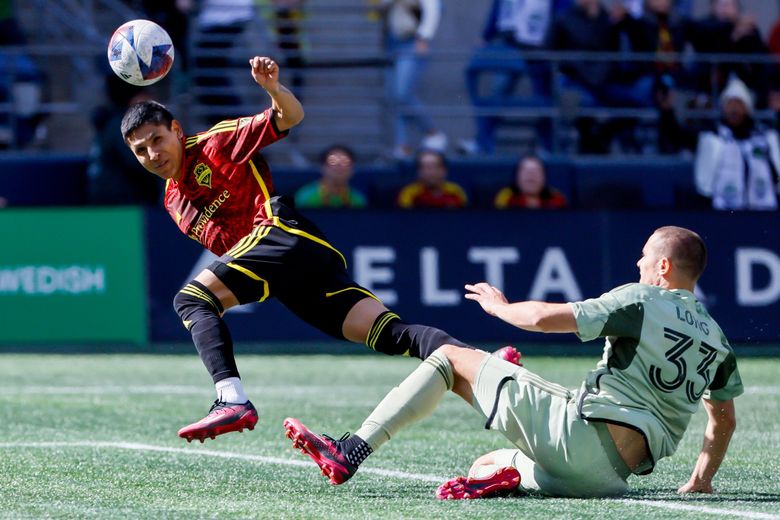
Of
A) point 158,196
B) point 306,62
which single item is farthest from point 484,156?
point 158,196

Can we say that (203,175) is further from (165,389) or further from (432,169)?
(432,169)

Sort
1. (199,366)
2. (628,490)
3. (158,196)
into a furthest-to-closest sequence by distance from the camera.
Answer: (158,196)
(199,366)
(628,490)

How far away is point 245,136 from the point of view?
22.3 feet

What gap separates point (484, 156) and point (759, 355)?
14.0ft

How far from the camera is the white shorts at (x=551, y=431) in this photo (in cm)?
528

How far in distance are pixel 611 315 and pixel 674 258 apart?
365 mm

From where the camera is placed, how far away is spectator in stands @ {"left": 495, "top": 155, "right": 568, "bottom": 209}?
13.9 metres

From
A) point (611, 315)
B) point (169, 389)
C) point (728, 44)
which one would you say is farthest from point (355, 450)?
point (728, 44)

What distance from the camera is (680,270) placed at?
5258 mm

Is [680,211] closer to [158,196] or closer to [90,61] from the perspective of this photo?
[158,196]

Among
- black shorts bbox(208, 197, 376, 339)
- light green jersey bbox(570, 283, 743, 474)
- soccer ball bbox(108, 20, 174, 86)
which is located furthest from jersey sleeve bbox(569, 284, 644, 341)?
soccer ball bbox(108, 20, 174, 86)

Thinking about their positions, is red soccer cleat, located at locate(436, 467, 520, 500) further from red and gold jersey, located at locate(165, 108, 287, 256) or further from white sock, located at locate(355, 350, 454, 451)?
red and gold jersey, located at locate(165, 108, 287, 256)

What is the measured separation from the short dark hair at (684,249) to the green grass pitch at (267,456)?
930 mm

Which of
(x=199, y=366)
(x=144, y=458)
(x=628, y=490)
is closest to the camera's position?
(x=628, y=490)
